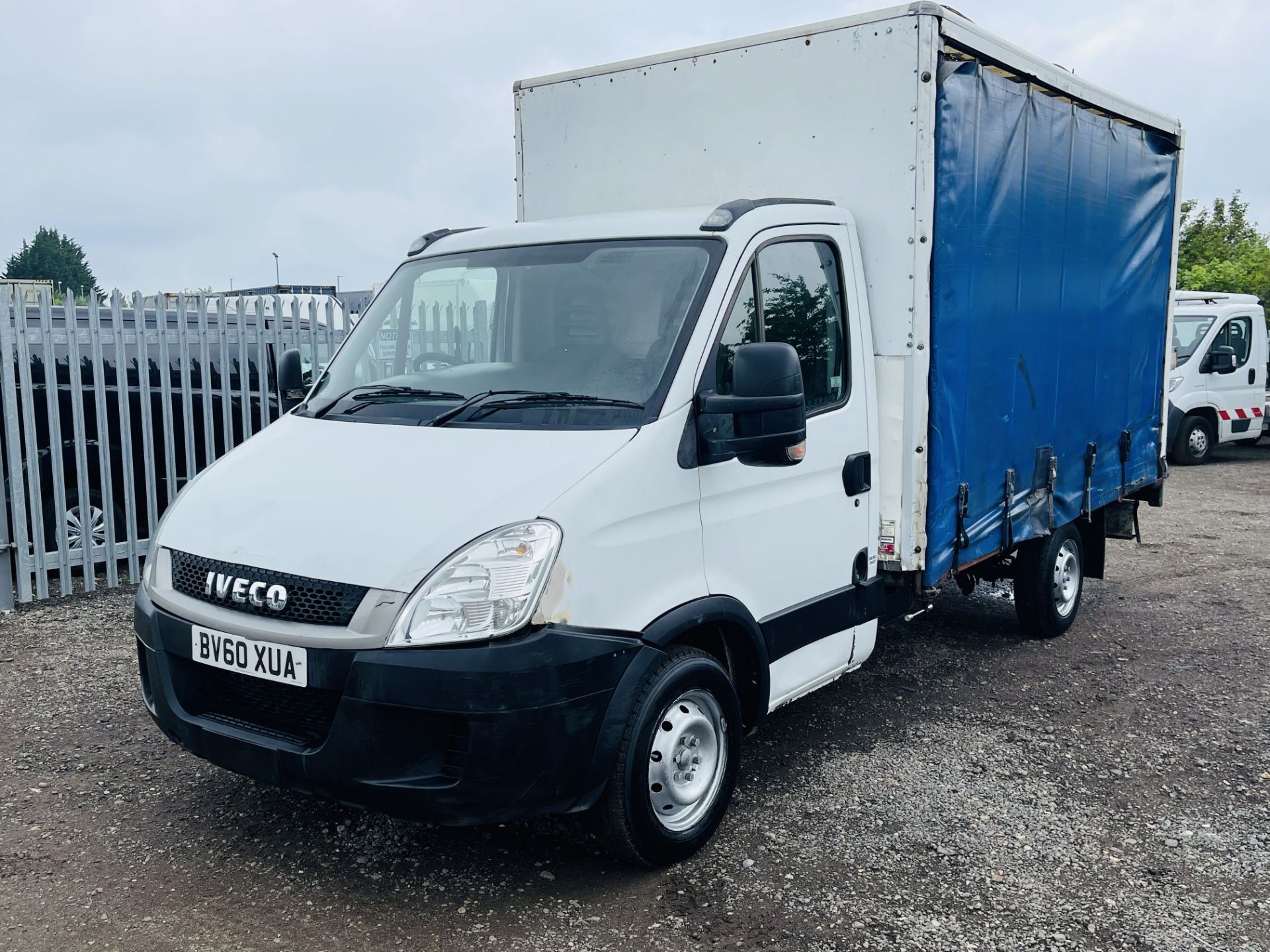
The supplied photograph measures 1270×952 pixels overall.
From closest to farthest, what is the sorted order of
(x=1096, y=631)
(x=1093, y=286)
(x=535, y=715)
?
(x=535, y=715) < (x=1093, y=286) < (x=1096, y=631)

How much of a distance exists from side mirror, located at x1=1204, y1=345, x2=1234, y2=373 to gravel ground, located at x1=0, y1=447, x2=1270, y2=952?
35.4 ft

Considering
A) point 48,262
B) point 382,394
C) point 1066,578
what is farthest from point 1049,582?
point 48,262

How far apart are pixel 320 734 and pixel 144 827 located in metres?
1.29

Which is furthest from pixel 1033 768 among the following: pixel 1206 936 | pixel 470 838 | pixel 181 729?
pixel 181 729

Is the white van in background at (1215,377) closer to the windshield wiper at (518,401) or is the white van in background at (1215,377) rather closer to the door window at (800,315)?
the door window at (800,315)

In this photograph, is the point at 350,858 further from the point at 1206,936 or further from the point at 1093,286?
the point at 1093,286

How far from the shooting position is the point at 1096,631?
6.93m

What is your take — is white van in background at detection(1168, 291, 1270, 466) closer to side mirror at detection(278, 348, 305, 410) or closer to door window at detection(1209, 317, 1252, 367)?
door window at detection(1209, 317, 1252, 367)

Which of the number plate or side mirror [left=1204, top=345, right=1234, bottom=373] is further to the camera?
→ side mirror [left=1204, top=345, right=1234, bottom=373]

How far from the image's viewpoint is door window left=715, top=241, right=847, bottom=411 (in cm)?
394

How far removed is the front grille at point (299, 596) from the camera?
322 centimetres

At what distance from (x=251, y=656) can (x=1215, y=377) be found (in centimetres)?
1546

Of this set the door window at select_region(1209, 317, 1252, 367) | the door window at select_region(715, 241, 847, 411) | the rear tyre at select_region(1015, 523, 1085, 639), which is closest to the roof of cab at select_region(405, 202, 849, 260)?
the door window at select_region(715, 241, 847, 411)

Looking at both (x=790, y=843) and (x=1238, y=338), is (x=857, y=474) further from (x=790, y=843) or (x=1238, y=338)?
(x=1238, y=338)
